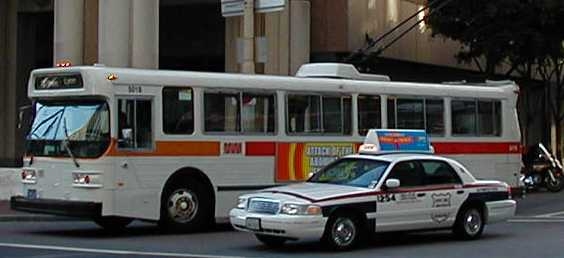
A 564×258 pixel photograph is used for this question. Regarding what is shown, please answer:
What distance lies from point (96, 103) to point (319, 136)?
4.80 m

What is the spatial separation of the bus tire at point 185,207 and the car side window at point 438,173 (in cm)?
431

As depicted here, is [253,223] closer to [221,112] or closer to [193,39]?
[221,112]

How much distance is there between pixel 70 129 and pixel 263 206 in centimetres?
428

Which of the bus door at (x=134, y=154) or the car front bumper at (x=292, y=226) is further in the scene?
the bus door at (x=134, y=154)

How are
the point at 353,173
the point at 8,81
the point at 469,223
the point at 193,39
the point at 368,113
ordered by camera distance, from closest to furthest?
1. the point at 353,173
2. the point at 469,223
3. the point at 368,113
4. the point at 193,39
5. the point at 8,81

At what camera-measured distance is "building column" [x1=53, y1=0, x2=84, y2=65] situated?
3616 centimetres

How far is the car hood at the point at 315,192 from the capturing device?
49.8 ft

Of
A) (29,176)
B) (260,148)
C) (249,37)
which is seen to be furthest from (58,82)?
(249,37)

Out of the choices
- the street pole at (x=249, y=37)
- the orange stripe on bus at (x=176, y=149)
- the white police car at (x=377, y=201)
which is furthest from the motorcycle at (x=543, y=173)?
the orange stripe on bus at (x=176, y=149)

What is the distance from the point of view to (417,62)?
40188mm

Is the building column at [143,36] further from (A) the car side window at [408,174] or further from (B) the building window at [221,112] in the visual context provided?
(A) the car side window at [408,174]

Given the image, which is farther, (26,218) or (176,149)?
(26,218)

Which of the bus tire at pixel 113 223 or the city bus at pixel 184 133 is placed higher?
the city bus at pixel 184 133

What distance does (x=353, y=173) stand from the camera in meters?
16.4
